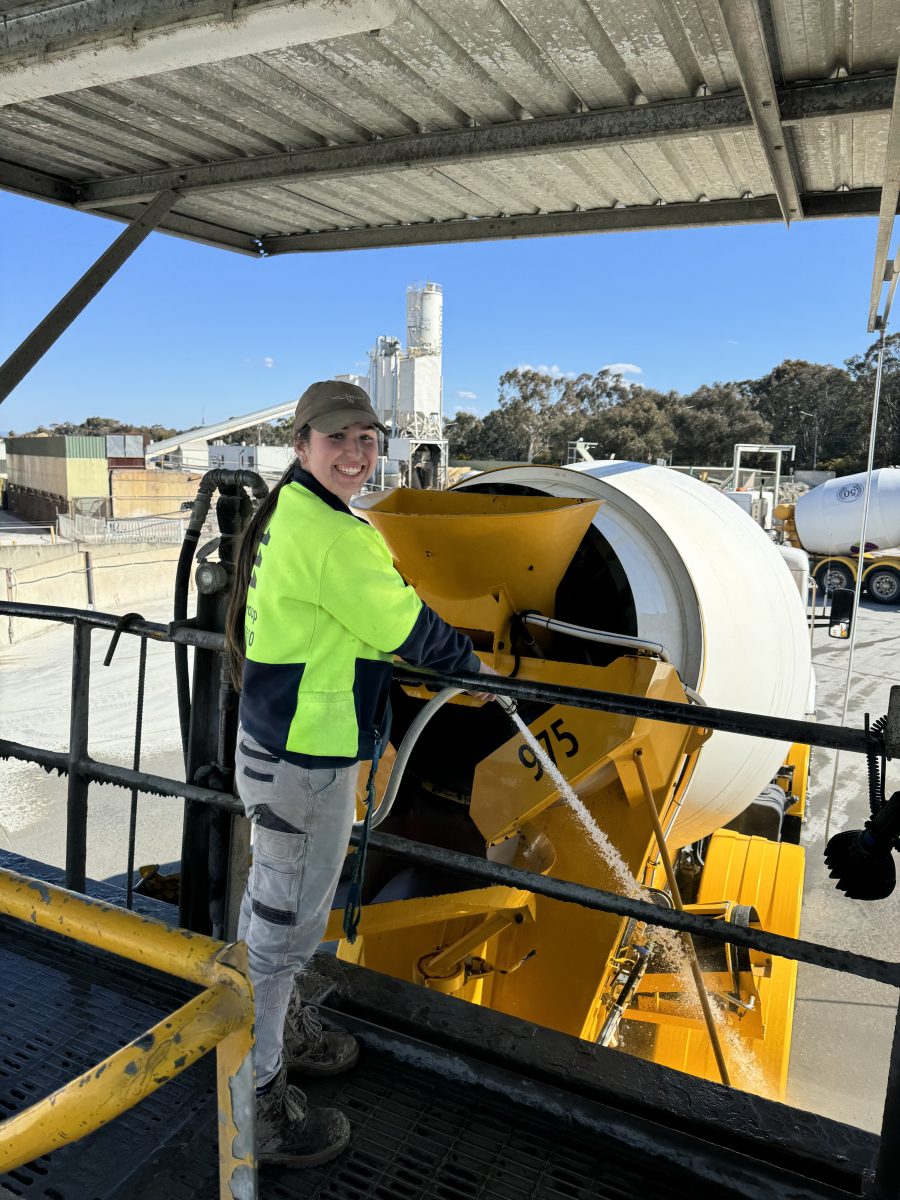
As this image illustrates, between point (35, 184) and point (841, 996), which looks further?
point (841, 996)

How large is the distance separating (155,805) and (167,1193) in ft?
27.4

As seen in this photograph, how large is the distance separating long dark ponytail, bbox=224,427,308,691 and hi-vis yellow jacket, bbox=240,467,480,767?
4.8 inches

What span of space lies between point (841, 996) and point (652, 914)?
5.78 meters

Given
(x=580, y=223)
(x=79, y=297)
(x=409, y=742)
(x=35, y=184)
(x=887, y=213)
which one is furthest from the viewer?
(x=580, y=223)

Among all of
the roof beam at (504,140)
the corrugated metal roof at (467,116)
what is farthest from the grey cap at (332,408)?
the roof beam at (504,140)

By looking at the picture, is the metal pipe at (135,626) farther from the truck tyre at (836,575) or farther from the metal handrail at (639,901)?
the truck tyre at (836,575)

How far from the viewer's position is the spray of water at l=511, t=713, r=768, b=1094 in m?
3.04

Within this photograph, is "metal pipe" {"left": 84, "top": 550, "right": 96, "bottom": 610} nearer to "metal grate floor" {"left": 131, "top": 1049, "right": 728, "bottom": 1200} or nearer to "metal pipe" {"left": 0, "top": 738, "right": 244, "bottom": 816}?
"metal pipe" {"left": 0, "top": 738, "right": 244, "bottom": 816}

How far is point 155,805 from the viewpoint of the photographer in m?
9.66

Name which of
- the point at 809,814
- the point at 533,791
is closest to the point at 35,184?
the point at 533,791

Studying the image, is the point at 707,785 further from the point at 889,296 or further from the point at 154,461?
the point at 154,461

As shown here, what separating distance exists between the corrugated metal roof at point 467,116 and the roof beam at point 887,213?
245 millimetres

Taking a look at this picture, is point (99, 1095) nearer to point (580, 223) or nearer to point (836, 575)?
point (580, 223)

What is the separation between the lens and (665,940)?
4168 mm
